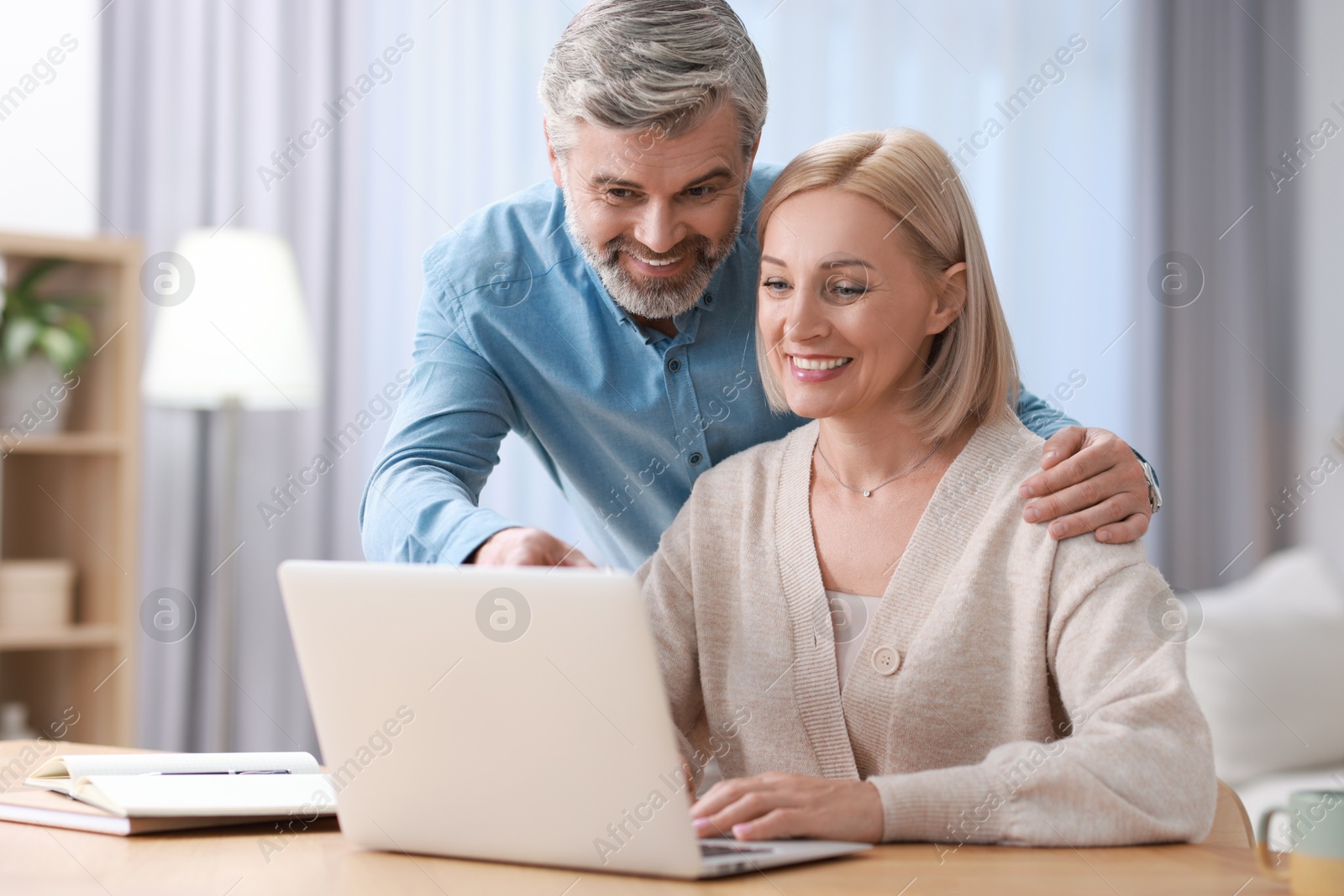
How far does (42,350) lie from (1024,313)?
2.64 meters

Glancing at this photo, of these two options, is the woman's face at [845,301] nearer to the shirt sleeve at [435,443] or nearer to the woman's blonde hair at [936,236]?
the woman's blonde hair at [936,236]

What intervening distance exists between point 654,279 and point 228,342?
1.45 meters

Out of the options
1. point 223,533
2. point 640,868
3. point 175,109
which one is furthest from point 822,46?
point 640,868

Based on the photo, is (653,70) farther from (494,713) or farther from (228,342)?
Result: (228,342)

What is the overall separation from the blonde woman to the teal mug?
238 mm

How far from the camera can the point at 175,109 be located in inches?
118

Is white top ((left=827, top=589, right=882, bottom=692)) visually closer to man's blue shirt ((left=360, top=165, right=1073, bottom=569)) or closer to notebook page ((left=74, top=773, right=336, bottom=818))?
man's blue shirt ((left=360, top=165, right=1073, bottom=569))

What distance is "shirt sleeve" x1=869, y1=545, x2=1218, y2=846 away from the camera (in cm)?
104

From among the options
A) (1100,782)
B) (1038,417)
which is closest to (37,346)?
(1038,417)

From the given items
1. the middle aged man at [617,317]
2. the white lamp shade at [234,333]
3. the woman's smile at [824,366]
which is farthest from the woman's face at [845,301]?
the white lamp shade at [234,333]

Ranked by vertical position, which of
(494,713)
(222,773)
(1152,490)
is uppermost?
(1152,490)

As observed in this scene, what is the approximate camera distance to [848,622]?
140 centimetres

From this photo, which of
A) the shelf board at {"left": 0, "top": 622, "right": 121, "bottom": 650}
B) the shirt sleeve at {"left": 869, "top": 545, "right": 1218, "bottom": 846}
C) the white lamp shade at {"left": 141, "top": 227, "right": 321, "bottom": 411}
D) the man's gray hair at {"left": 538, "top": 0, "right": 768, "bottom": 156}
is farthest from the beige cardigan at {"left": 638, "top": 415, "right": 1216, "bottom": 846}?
the shelf board at {"left": 0, "top": 622, "right": 121, "bottom": 650}

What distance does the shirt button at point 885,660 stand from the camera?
1324 millimetres
